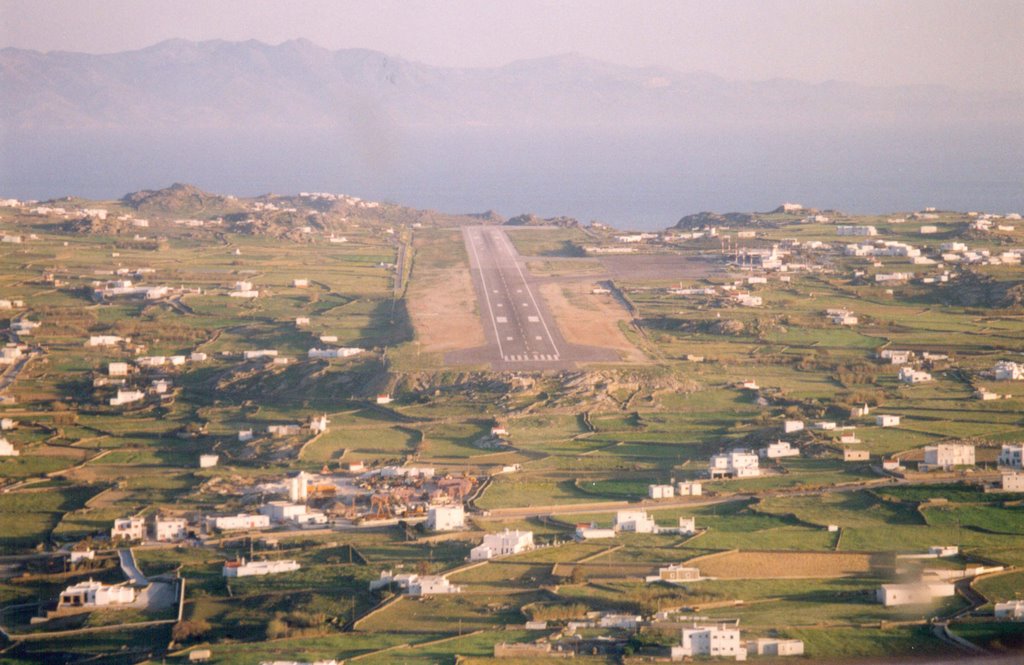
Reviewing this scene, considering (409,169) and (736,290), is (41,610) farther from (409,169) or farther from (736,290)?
(409,169)

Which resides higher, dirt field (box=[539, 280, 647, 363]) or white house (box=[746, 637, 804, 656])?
dirt field (box=[539, 280, 647, 363])

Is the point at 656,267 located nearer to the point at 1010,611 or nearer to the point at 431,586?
the point at 431,586

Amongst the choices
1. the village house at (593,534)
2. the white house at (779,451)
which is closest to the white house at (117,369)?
the white house at (779,451)

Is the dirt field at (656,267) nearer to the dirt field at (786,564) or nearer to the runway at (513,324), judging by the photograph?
the runway at (513,324)

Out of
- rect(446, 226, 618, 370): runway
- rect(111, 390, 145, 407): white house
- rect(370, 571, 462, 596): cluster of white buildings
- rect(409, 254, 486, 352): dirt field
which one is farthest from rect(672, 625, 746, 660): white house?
rect(409, 254, 486, 352): dirt field

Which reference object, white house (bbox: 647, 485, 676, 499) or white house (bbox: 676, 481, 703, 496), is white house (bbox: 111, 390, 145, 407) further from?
white house (bbox: 676, 481, 703, 496)
